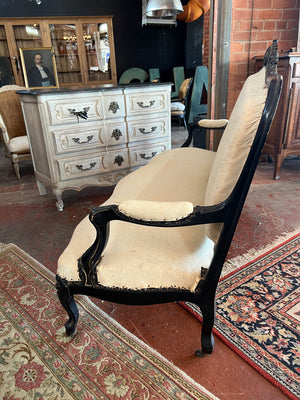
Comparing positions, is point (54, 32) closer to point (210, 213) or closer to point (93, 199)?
point (93, 199)

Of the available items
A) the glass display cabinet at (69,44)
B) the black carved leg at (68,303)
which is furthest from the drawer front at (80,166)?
the glass display cabinet at (69,44)

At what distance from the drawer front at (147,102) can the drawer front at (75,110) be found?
270mm

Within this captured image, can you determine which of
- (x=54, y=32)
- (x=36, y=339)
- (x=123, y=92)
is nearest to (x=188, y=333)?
(x=36, y=339)

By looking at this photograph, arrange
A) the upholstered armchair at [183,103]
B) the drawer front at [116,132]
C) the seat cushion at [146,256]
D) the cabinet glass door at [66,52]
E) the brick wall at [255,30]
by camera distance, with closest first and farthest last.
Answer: the seat cushion at [146,256] → the drawer front at [116,132] → the brick wall at [255,30] → the upholstered armchair at [183,103] → the cabinet glass door at [66,52]

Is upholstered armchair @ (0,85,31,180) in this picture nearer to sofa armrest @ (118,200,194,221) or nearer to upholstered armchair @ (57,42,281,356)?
upholstered armchair @ (57,42,281,356)

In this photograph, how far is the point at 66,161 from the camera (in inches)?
93.8

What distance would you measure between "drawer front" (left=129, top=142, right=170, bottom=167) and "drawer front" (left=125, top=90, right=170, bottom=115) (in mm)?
308

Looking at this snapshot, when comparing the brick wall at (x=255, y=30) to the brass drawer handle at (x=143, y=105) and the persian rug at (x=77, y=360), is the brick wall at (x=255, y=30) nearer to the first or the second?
the brass drawer handle at (x=143, y=105)

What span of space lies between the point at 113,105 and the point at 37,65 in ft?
10.2

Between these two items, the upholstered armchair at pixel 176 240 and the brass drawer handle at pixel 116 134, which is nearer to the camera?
the upholstered armchair at pixel 176 240

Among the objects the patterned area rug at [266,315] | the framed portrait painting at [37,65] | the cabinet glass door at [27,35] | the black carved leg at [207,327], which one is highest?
the cabinet glass door at [27,35]

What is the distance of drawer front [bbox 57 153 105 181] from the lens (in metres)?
2.39

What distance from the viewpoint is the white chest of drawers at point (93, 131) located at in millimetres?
2260

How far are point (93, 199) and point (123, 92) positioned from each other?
0.97 meters
